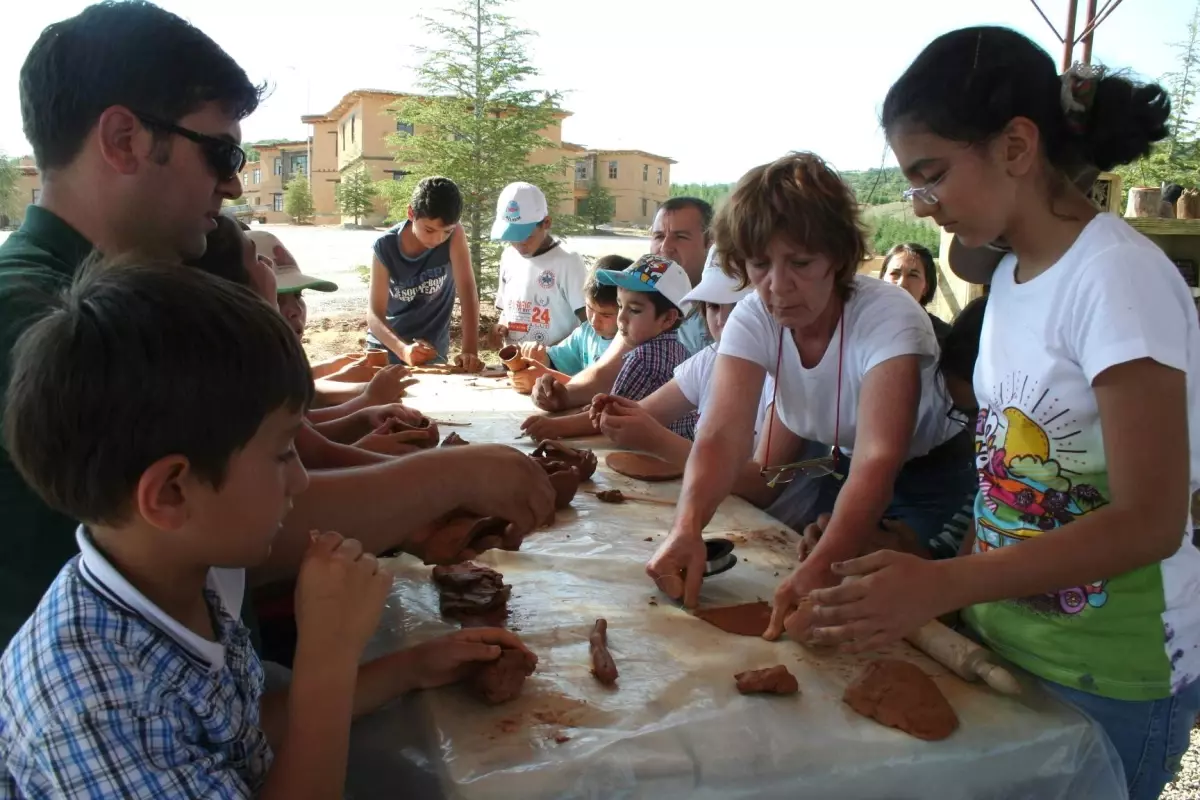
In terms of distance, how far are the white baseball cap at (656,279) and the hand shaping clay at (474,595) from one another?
6.08ft

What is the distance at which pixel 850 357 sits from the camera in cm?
197

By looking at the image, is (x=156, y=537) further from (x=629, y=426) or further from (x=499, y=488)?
(x=629, y=426)

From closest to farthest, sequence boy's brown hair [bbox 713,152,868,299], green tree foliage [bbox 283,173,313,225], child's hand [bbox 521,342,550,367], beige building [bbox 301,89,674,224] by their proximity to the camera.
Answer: boy's brown hair [bbox 713,152,868,299]
child's hand [bbox 521,342,550,367]
beige building [bbox 301,89,674,224]
green tree foliage [bbox 283,173,313,225]

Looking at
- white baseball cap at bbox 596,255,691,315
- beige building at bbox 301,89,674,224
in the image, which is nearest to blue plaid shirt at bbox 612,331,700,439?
white baseball cap at bbox 596,255,691,315

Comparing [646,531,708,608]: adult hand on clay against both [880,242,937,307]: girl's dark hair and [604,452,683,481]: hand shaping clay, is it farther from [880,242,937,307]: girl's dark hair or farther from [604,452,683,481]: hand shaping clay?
[880,242,937,307]: girl's dark hair

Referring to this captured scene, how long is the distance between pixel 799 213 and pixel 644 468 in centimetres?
95

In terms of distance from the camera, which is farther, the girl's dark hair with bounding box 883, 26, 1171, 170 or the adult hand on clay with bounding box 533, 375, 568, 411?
the adult hand on clay with bounding box 533, 375, 568, 411

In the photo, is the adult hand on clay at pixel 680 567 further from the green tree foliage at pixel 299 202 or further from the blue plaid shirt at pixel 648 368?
the green tree foliage at pixel 299 202

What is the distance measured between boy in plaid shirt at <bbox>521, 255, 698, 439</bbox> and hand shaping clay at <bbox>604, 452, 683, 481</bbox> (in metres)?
0.70

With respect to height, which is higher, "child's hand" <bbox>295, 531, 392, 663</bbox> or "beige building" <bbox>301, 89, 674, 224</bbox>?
"beige building" <bbox>301, 89, 674, 224</bbox>

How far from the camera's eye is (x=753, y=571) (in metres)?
1.79

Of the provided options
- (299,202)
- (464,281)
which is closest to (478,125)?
(464,281)

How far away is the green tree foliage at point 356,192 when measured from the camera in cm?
2567

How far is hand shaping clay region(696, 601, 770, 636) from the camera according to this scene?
1.50m
